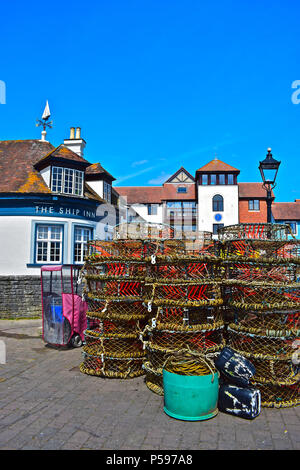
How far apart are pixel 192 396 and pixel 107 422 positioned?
131cm

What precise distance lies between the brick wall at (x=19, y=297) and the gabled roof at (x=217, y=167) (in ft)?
97.4

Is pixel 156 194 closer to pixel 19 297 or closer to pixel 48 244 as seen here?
pixel 48 244

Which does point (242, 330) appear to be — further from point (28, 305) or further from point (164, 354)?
point (28, 305)

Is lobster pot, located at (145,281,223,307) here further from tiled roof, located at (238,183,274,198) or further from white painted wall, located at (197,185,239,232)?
tiled roof, located at (238,183,274,198)

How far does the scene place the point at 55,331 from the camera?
9.65 meters

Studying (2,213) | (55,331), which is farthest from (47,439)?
(2,213)

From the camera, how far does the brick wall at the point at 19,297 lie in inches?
622

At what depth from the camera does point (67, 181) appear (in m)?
18.0

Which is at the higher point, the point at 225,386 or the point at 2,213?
the point at 2,213

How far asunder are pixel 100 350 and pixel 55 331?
10.0 feet

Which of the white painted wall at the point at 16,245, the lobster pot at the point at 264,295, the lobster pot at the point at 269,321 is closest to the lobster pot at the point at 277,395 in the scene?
the lobster pot at the point at 269,321

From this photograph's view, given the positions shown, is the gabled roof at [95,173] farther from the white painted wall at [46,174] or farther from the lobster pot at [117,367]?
the lobster pot at [117,367]

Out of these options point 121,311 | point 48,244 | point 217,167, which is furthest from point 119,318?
point 217,167

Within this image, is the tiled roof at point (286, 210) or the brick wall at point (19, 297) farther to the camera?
the tiled roof at point (286, 210)
